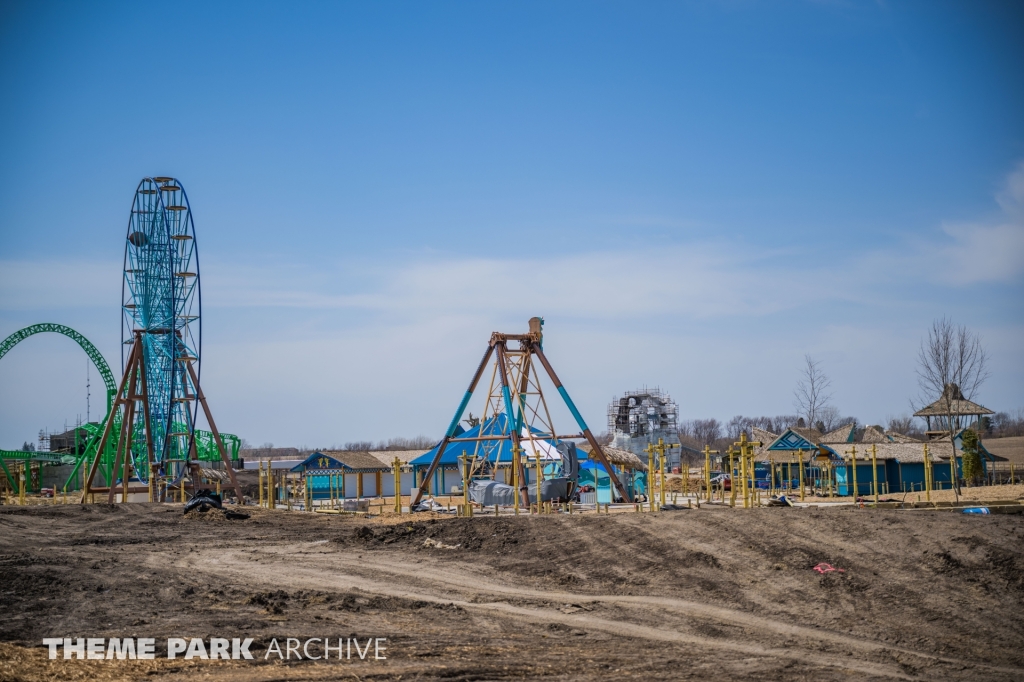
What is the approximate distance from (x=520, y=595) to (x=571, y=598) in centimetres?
94

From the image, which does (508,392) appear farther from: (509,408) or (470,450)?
(470,450)

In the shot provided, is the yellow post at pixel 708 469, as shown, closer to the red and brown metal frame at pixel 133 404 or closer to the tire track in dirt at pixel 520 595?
the tire track in dirt at pixel 520 595

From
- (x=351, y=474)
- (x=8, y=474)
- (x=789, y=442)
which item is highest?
(x=789, y=442)

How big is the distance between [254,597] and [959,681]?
418 inches

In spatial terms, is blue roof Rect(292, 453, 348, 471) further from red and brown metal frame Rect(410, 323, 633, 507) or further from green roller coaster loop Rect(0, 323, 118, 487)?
red and brown metal frame Rect(410, 323, 633, 507)

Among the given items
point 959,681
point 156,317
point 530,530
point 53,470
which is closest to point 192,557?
point 530,530

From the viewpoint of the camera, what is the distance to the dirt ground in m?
12.1

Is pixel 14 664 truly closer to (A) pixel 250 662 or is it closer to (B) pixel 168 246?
(A) pixel 250 662

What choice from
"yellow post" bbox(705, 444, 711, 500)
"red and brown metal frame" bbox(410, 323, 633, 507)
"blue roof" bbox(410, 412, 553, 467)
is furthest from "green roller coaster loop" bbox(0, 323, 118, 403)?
"yellow post" bbox(705, 444, 711, 500)

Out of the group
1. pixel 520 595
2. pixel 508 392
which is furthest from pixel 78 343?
pixel 520 595

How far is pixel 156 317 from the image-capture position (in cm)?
4734

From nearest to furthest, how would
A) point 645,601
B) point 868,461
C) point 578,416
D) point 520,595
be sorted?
point 645,601 < point 520,595 < point 578,416 < point 868,461

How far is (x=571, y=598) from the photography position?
16812 millimetres

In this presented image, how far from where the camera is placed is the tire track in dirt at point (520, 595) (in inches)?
508
